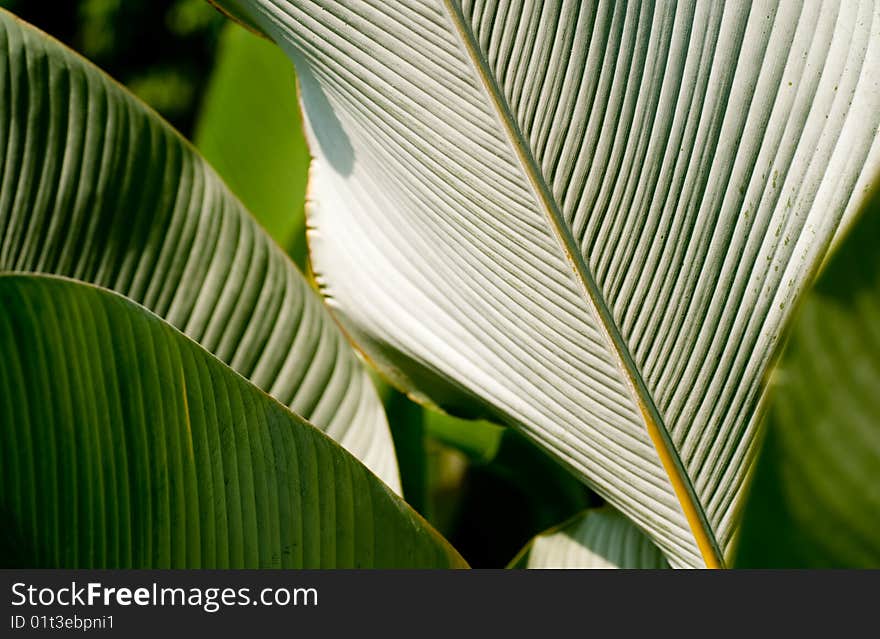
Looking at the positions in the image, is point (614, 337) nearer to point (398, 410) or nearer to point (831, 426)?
point (831, 426)

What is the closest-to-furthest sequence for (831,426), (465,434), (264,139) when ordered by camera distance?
(831,426), (465,434), (264,139)

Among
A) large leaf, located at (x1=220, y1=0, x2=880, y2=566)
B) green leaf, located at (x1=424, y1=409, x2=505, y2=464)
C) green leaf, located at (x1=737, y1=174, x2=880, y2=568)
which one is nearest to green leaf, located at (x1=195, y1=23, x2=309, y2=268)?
green leaf, located at (x1=424, y1=409, x2=505, y2=464)

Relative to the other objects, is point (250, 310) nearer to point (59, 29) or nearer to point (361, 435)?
point (361, 435)

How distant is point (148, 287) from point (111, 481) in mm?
260

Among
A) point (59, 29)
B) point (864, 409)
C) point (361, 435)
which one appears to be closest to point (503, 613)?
point (864, 409)

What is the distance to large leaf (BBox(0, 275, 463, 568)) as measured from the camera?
371mm

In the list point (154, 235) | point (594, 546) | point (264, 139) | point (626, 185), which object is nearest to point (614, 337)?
point (626, 185)

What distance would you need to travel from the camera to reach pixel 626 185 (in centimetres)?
42

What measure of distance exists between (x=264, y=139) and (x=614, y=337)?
71 cm

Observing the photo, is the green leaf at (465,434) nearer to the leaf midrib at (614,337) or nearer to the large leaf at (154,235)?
the large leaf at (154,235)

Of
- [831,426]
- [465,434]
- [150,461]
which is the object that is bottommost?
[465,434]

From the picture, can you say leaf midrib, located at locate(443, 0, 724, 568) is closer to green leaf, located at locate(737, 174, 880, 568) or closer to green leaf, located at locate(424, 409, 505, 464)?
green leaf, located at locate(737, 174, 880, 568)

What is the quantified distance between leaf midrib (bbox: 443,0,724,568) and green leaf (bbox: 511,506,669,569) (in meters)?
0.10

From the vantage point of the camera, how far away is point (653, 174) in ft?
1.37
